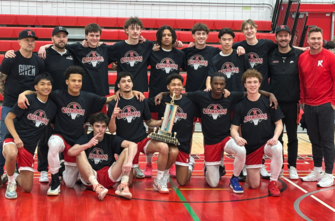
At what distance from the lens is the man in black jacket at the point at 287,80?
4.57 metres

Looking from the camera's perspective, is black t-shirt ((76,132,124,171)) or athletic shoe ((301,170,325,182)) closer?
black t-shirt ((76,132,124,171))

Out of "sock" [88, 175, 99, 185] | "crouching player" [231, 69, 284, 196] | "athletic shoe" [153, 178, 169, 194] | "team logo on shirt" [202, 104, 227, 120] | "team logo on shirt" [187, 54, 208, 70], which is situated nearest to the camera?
"sock" [88, 175, 99, 185]

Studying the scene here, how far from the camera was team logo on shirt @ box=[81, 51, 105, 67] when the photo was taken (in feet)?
15.0

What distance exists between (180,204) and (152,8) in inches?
329

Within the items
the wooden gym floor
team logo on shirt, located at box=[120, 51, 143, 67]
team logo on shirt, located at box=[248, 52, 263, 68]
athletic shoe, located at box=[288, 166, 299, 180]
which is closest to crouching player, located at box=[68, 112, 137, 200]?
the wooden gym floor

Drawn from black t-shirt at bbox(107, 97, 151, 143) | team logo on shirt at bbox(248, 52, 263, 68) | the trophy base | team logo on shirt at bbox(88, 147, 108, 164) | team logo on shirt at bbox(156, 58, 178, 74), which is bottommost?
team logo on shirt at bbox(88, 147, 108, 164)

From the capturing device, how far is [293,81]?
15.1 feet

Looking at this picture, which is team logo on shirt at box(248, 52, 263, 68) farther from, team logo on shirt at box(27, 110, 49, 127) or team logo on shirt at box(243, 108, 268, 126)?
team logo on shirt at box(27, 110, 49, 127)

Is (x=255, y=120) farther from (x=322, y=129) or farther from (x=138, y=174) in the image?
(x=138, y=174)

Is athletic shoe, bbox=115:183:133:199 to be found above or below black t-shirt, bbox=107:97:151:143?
below

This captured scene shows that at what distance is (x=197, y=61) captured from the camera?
4.83m

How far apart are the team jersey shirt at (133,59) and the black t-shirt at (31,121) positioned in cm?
108

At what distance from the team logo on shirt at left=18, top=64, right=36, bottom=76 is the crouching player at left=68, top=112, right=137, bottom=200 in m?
0.90

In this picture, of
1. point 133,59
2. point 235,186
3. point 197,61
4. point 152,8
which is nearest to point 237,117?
point 235,186
